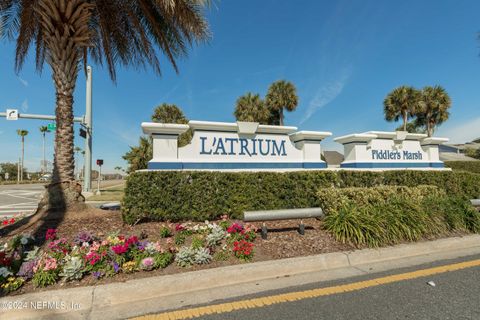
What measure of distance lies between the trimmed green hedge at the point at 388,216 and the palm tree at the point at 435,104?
96.6 feet

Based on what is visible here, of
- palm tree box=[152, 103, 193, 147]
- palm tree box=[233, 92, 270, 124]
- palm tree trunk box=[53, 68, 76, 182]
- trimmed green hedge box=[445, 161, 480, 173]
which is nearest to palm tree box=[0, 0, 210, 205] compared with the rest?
palm tree trunk box=[53, 68, 76, 182]

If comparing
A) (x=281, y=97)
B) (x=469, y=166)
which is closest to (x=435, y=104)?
(x=469, y=166)

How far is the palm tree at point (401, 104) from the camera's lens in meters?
29.0

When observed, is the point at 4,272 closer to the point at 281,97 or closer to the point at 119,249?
the point at 119,249

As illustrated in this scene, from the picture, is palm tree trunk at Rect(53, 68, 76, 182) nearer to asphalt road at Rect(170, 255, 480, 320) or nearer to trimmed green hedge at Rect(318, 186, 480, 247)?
asphalt road at Rect(170, 255, 480, 320)

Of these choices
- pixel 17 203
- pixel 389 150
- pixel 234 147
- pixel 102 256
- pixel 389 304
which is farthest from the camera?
pixel 17 203

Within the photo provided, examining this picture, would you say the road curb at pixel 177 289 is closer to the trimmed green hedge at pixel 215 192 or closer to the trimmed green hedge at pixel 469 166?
the trimmed green hedge at pixel 215 192

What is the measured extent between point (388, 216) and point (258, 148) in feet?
11.7

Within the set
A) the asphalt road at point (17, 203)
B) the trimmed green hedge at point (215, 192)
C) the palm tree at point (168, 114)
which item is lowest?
the asphalt road at point (17, 203)

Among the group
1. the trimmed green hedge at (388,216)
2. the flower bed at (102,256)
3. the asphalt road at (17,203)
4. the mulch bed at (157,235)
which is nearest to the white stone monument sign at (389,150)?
the trimmed green hedge at (388,216)

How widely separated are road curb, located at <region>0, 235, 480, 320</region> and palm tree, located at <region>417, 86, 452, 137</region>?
32.5 m

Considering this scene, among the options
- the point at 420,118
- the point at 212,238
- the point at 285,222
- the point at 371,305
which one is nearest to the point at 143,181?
the point at 212,238

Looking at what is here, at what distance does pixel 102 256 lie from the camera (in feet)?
11.2

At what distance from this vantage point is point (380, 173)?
7586mm
